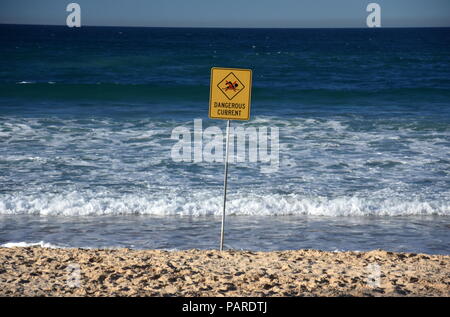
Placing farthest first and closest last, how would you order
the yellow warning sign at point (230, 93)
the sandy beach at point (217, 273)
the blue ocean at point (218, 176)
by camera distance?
the blue ocean at point (218, 176) < the yellow warning sign at point (230, 93) < the sandy beach at point (217, 273)

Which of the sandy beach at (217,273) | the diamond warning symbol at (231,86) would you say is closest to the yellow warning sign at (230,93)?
the diamond warning symbol at (231,86)

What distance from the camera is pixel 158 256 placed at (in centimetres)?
768

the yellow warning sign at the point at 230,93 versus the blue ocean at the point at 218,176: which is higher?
the yellow warning sign at the point at 230,93

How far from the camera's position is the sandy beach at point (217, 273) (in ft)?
20.5

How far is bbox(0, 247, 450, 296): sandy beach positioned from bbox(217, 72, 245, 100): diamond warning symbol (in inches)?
84.5

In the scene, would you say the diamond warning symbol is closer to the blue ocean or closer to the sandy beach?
the sandy beach

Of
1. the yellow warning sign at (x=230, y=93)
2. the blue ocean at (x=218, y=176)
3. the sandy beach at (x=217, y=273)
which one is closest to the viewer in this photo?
the sandy beach at (x=217, y=273)

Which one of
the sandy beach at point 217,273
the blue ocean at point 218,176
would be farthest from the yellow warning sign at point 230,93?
the blue ocean at point 218,176

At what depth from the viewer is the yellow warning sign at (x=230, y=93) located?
303 inches

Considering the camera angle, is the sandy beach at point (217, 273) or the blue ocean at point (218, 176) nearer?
the sandy beach at point (217, 273)

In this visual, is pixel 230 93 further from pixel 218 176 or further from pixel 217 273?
pixel 218 176

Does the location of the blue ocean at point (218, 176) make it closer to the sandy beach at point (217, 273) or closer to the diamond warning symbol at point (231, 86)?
the sandy beach at point (217, 273)

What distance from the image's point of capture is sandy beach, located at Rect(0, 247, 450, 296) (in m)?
6.26

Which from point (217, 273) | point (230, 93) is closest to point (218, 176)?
point (230, 93)
